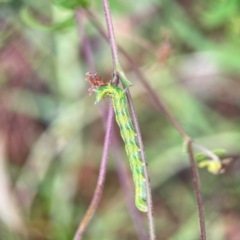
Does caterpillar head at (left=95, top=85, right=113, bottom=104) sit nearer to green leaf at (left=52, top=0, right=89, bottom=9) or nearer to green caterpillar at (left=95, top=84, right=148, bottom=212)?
green caterpillar at (left=95, top=84, right=148, bottom=212)

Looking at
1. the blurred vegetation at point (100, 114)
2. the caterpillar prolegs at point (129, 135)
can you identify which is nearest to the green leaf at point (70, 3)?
the caterpillar prolegs at point (129, 135)

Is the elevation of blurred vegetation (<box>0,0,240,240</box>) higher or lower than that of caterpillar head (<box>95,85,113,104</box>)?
higher

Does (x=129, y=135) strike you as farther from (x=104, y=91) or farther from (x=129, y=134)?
(x=104, y=91)

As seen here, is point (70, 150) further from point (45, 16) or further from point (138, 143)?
point (138, 143)

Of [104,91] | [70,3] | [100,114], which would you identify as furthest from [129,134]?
[100,114]

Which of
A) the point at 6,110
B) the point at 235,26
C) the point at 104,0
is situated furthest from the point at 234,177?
the point at 104,0

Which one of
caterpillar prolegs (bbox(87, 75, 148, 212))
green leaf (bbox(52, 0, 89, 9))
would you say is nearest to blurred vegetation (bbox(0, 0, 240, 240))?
green leaf (bbox(52, 0, 89, 9))
